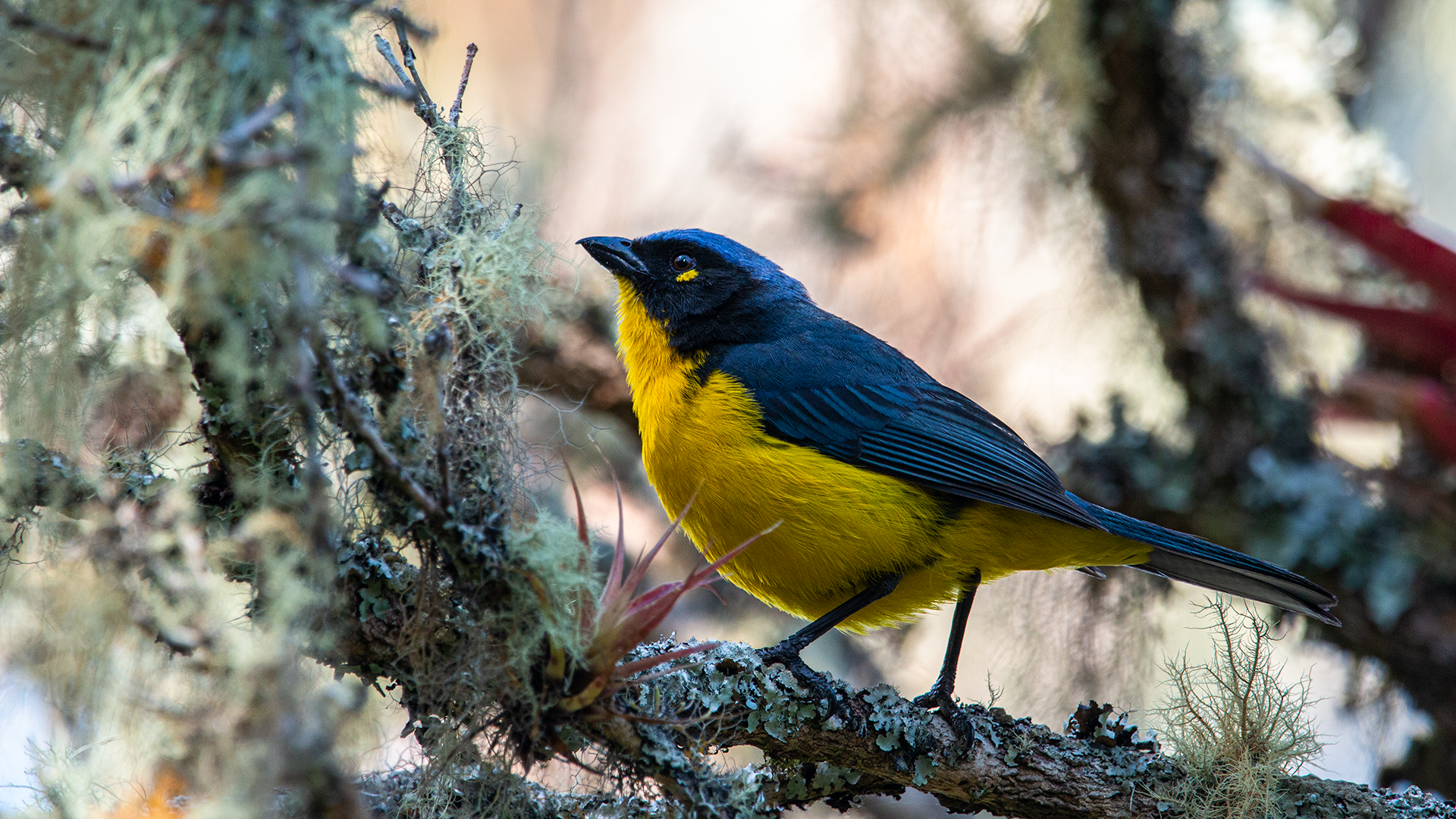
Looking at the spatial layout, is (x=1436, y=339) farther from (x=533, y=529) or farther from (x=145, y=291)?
(x=145, y=291)

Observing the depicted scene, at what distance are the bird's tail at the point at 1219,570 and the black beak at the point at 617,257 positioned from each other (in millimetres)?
1686

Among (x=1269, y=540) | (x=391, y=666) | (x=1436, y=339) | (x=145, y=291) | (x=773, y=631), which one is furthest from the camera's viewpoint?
(x=773, y=631)

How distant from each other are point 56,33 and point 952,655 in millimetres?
2723

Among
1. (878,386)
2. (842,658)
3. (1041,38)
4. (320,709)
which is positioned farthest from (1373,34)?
(320,709)

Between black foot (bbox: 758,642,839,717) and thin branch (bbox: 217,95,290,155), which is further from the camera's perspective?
black foot (bbox: 758,642,839,717)

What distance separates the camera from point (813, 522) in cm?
305

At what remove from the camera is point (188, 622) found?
1.53 m

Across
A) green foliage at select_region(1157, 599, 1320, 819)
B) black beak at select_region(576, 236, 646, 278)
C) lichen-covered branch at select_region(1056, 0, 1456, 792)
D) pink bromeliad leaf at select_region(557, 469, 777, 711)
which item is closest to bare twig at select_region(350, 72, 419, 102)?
pink bromeliad leaf at select_region(557, 469, 777, 711)

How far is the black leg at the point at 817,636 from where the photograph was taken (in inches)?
102

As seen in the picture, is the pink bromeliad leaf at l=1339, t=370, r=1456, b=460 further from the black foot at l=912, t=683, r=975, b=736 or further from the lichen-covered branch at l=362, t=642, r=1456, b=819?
the black foot at l=912, t=683, r=975, b=736

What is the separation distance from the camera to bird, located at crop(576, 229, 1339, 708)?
308 centimetres

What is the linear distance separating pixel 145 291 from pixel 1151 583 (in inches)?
147

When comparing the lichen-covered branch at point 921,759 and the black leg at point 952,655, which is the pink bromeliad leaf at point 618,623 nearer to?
the lichen-covered branch at point 921,759

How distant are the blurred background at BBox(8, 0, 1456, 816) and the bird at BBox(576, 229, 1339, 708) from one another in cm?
52
